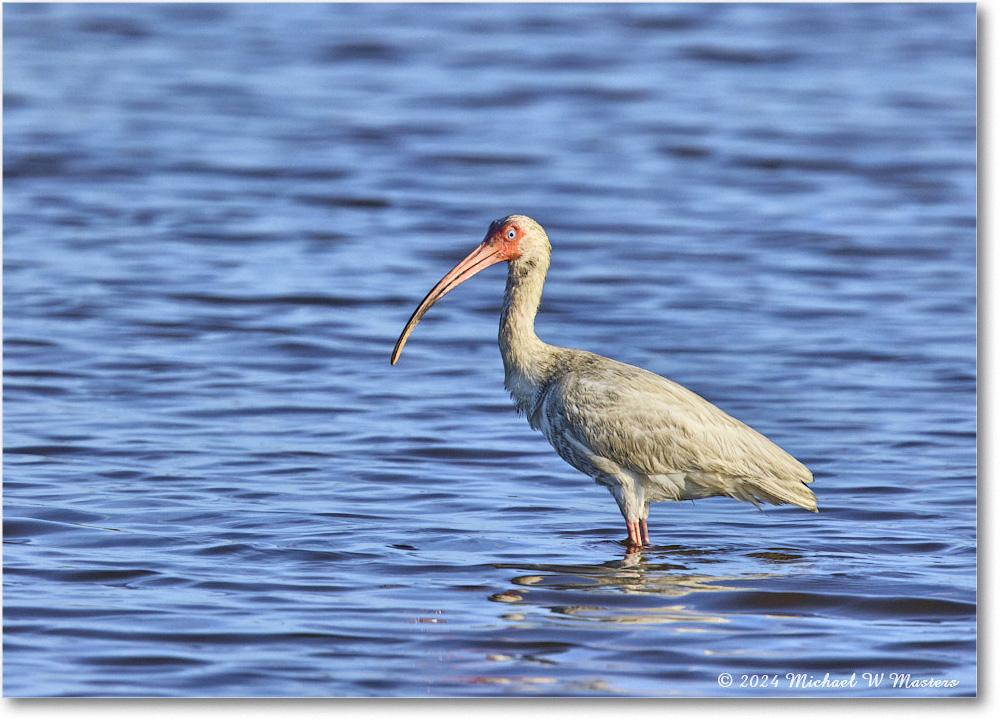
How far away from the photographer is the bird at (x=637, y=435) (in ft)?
26.0

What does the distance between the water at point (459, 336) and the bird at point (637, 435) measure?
0.32 metres

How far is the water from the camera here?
21.9 ft

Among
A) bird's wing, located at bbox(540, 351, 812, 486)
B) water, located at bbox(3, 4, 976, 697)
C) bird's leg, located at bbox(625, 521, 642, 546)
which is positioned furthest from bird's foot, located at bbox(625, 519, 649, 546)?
bird's wing, located at bbox(540, 351, 812, 486)

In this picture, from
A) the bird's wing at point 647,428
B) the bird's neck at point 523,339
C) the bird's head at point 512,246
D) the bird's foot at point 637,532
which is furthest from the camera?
the bird's head at point 512,246

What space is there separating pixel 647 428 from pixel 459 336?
203 inches

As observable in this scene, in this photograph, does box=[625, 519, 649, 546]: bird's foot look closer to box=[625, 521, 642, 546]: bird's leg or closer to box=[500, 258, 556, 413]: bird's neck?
box=[625, 521, 642, 546]: bird's leg

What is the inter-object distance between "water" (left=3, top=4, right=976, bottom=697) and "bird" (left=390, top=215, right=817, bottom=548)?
32 cm

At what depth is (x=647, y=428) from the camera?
794cm

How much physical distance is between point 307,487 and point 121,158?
35.7 feet

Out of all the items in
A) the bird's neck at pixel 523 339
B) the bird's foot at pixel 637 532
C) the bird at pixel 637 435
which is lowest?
the bird's foot at pixel 637 532

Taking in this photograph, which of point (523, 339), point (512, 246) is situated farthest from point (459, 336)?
point (523, 339)

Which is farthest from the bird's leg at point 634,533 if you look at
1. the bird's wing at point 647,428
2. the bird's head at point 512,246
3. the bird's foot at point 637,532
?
the bird's head at point 512,246

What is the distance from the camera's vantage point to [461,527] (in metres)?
8.27

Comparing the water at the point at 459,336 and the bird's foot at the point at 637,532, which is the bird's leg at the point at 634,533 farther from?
the water at the point at 459,336
